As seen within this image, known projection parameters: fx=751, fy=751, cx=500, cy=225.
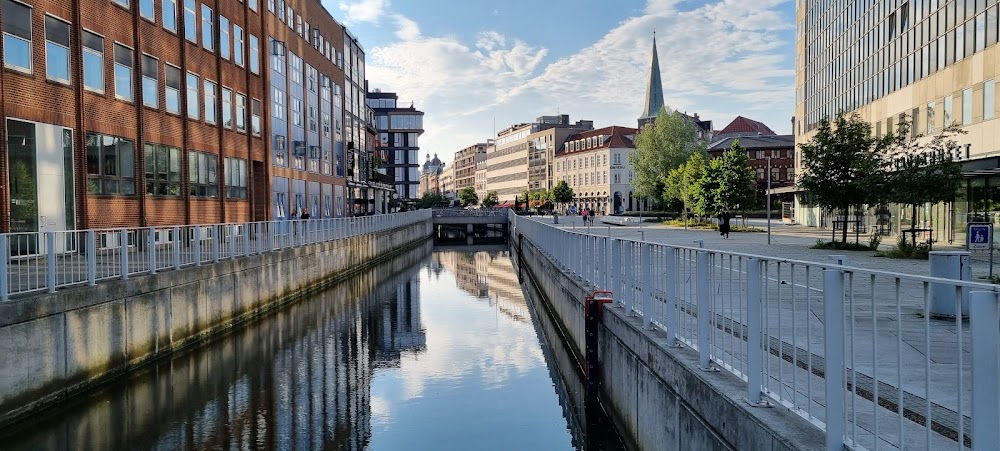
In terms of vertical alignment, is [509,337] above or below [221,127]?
below

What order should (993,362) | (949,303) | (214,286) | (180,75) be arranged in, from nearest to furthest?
(993,362) → (949,303) → (214,286) → (180,75)

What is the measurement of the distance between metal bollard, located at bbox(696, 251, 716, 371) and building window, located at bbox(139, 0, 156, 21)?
77.5ft

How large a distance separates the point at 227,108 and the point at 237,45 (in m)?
3.46

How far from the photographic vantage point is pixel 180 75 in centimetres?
2802

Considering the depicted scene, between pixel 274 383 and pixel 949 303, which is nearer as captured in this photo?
pixel 949 303

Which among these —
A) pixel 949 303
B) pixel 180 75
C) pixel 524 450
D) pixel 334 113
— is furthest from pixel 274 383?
pixel 334 113

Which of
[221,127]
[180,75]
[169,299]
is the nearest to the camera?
[169,299]

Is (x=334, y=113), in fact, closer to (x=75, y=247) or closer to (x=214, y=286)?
(x=214, y=286)

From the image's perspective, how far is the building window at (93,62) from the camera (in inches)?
846

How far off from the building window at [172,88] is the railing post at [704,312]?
24645mm

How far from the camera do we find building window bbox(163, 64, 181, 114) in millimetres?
26897

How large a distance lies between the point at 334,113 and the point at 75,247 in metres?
44.9

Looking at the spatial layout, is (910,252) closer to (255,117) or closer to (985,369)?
(985,369)

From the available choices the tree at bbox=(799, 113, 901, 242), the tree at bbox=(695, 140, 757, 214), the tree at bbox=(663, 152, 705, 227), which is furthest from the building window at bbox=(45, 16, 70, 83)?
the tree at bbox=(663, 152, 705, 227)
